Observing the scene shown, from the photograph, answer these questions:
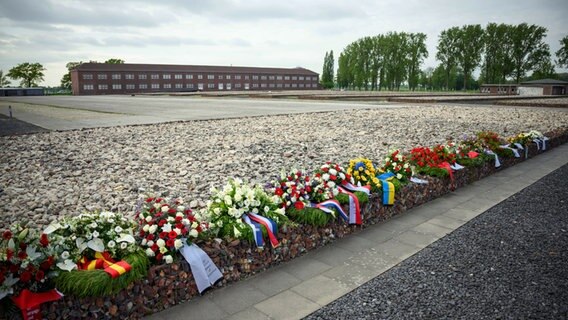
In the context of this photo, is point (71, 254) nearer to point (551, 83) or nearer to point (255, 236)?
point (255, 236)

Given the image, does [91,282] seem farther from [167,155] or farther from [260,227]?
[167,155]

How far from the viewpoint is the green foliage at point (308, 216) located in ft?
15.4

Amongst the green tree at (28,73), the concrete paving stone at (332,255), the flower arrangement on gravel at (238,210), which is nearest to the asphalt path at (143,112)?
the flower arrangement on gravel at (238,210)

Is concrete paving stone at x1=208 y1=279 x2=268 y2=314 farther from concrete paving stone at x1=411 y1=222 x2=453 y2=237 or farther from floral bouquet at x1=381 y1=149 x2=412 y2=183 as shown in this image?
floral bouquet at x1=381 y1=149 x2=412 y2=183

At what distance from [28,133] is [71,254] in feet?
40.4

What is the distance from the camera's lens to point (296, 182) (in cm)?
511

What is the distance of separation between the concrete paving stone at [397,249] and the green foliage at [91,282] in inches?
119

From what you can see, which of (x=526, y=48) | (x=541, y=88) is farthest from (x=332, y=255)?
(x=526, y=48)

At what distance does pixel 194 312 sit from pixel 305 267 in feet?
4.66

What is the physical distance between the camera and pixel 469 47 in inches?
3543

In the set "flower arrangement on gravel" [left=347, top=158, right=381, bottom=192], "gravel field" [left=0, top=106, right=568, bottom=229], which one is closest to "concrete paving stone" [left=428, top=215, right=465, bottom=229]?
"flower arrangement on gravel" [left=347, top=158, right=381, bottom=192]

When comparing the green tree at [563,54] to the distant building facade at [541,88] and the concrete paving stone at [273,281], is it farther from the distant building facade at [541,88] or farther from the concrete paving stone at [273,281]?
the concrete paving stone at [273,281]

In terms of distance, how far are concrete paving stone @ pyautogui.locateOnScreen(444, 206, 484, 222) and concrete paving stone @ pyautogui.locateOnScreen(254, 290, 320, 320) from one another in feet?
11.4

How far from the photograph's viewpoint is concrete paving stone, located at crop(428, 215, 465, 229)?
5672mm
